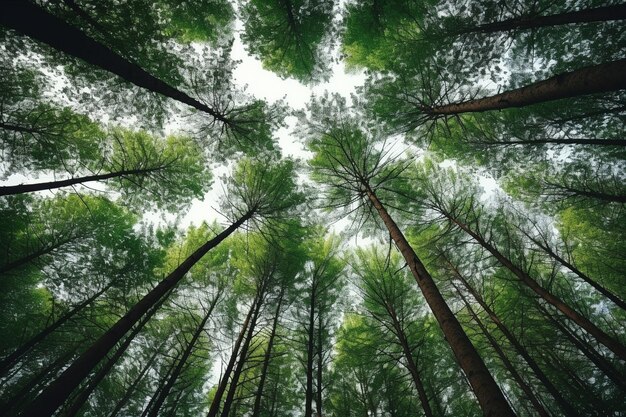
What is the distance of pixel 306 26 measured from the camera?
6.95m

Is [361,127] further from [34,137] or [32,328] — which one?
[32,328]

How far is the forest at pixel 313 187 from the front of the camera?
596 cm

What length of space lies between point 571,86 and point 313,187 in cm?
583

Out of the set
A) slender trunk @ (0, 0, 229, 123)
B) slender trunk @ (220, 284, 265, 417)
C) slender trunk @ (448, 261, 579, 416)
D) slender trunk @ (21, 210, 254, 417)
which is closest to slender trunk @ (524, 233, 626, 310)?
slender trunk @ (448, 261, 579, 416)

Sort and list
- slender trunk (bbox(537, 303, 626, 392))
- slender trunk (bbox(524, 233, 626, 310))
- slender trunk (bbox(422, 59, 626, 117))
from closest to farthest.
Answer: slender trunk (bbox(422, 59, 626, 117))
slender trunk (bbox(537, 303, 626, 392))
slender trunk (bbox(524, 233, 626, 310))

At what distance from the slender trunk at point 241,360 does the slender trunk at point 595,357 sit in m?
7.56

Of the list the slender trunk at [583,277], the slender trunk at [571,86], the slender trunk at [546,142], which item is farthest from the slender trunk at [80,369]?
the slender trunk at [583,277]

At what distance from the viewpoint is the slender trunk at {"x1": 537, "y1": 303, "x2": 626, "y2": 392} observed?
5.76 m

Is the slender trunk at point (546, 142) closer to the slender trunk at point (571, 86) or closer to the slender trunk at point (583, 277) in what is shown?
the slender trunk at point (583, 277)

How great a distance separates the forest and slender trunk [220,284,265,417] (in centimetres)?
8

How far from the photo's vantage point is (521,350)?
637 cm

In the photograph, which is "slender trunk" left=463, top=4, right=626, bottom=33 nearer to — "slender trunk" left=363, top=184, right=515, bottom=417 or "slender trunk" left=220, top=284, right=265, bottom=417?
"slender trunk" left=363, top=184, right=515, bottom=417

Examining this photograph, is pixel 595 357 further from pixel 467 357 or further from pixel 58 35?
pixel 58 35

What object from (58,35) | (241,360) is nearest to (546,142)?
(241,360)
